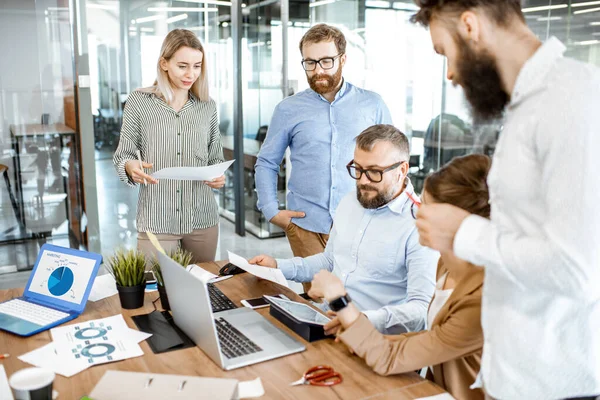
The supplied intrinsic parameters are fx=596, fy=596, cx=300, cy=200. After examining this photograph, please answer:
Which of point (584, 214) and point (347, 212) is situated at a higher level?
point (584, 214)

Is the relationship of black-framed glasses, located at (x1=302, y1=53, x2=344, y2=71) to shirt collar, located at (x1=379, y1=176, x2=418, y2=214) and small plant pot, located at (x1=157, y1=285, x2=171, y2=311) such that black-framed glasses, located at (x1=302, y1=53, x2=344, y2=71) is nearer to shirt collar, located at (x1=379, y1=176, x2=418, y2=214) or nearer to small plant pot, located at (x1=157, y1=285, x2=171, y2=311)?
shirt collar, located at (x1=379, y1=176, x2=418, y2=214)

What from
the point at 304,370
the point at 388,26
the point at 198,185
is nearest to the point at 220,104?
the point at 388,26

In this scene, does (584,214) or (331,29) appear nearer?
(584,214)

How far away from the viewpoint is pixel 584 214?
1082 mm

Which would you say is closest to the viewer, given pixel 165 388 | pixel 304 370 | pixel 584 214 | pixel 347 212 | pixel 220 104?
pixel 584 214

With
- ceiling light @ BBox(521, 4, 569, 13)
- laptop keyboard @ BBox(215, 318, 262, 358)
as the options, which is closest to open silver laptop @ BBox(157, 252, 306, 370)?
laptop keyboard @ BBox(215, 318, 262, 358)

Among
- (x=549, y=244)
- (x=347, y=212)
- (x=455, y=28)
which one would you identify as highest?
(x=455, y=28)

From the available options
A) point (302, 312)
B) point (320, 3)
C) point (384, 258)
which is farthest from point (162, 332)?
point (320, 3)

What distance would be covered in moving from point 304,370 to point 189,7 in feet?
13.6

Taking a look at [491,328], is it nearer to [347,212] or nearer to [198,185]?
[347,212]

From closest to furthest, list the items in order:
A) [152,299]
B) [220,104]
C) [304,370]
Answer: [304,370]
[152,299]
[220,104]

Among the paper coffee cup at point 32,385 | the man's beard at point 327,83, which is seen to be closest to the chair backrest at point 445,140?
the man's beard at point 327,83

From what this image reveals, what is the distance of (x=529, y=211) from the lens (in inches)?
Result: 47.3

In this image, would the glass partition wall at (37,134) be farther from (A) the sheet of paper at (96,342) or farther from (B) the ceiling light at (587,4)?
(B) the ceiling light at (587,4)
